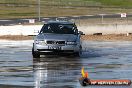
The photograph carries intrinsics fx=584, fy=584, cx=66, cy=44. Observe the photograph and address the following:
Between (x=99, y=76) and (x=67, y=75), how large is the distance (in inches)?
38.5

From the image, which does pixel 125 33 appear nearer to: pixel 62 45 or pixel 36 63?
pixel 62 45

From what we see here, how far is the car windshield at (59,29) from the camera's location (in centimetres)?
2491

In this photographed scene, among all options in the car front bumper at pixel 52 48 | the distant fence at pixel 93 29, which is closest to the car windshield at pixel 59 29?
the car front bumper at pixel 52 48

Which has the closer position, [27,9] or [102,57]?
[102,57]

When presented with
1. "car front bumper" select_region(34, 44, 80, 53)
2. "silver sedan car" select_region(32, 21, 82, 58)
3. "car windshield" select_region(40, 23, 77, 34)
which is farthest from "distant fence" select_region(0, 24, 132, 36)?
"car front bumper" select_region(34, 44, 80, 53)

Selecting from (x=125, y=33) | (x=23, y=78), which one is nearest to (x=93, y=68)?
(x=23, y=78)

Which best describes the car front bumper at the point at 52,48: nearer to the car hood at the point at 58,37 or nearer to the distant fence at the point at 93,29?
the car hood at the point at 58,37

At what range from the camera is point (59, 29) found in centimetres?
2503

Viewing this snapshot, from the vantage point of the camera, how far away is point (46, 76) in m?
16.3

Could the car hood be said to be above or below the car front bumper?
above

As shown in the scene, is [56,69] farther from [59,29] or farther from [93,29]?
[93,29]

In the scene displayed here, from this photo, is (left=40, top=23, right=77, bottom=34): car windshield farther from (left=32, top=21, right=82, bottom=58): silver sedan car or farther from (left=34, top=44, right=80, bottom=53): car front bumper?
(left=34, top=44, right=80, bottom=53): car front bumper

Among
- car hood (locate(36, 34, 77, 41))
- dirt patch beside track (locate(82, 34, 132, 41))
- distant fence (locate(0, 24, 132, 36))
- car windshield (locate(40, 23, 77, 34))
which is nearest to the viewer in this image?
car hood (locate(36, 34, 77, 41))

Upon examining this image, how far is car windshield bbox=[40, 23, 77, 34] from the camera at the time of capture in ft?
81.7
